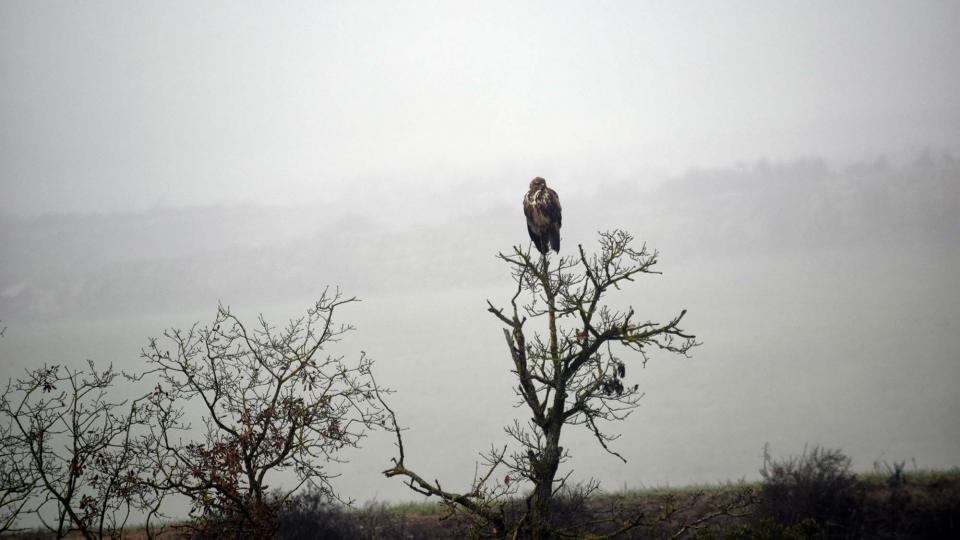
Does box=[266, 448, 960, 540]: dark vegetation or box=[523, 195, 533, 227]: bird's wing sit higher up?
box=[523, 195, 533, 227]: bird's wing

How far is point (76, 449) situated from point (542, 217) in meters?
7.88

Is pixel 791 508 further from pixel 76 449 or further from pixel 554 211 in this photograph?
pixel 76 449

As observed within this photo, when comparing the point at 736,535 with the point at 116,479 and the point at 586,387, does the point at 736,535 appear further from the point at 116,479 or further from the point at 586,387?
the point at 116,479

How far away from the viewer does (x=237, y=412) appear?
9.92 m

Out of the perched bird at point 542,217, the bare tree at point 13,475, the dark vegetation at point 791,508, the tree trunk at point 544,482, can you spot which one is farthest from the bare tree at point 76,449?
the dark vegetation at point 791,508

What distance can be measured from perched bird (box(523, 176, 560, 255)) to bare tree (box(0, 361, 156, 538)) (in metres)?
6.72

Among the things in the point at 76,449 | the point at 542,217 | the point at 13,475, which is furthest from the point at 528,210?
the point at 13,475

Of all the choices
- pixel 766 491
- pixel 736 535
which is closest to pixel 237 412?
pixel 736 535

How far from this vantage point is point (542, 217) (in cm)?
1117

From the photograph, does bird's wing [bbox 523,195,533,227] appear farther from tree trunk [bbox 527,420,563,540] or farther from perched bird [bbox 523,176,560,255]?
tree trunk [bbox 527,420,563,540]

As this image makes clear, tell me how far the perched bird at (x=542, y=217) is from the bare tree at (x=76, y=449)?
6.72 meters

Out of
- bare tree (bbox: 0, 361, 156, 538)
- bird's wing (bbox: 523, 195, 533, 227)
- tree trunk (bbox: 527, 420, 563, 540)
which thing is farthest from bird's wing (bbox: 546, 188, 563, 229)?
bare tree (bbox: 0, 361, 156, 538)

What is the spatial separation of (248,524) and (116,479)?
215 cm

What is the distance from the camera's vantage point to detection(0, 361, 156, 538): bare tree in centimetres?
962
